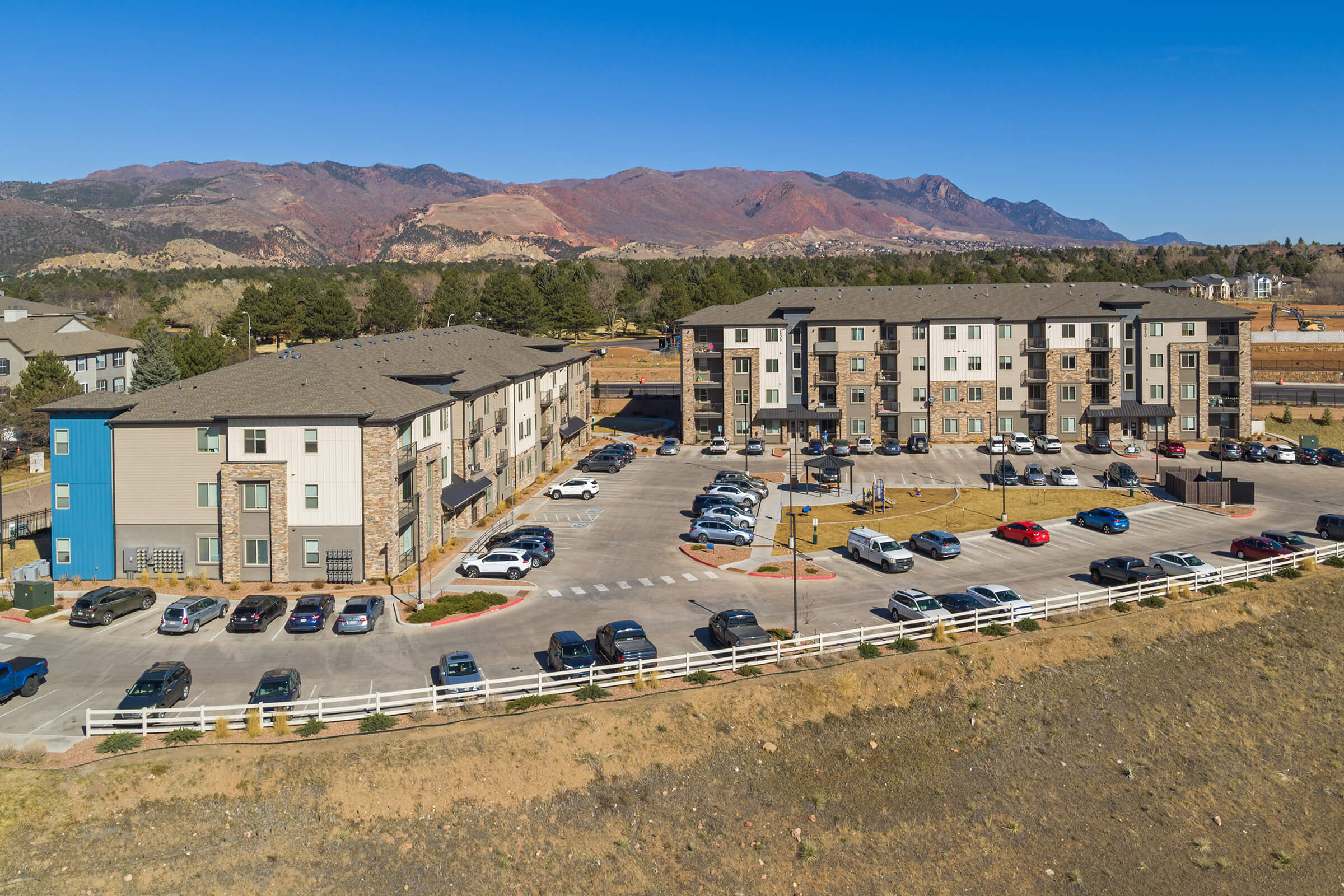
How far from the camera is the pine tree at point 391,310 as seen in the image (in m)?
133

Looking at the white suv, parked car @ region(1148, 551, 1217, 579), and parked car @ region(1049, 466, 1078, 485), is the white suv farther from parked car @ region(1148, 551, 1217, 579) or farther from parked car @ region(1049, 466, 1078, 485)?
parked car @ region(1148, 551, 1217, 579)

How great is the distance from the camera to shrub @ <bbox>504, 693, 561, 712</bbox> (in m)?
31.4

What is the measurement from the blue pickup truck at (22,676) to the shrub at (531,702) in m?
16.9

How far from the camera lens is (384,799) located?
27.5 m

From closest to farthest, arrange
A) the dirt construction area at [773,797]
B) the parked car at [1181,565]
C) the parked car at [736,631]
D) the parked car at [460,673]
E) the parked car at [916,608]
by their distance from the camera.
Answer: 1. the dirt construction area at [773,797]
2. the parked car at [460,673]
3. the parked car at [736,631]
4. the parked car at [916,608]
5. the parked car at [1181,565]

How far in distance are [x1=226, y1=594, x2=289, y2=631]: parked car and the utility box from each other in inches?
345

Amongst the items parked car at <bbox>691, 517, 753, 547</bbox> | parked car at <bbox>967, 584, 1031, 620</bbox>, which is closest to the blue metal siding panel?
parked car at <bbox>691, 517, 753, 547</bbox>

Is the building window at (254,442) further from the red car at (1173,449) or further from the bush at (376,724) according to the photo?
the red car at (1173,449)

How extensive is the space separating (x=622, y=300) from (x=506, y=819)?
152235 millimetres

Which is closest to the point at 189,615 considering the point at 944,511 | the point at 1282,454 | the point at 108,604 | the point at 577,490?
the point at 108,604

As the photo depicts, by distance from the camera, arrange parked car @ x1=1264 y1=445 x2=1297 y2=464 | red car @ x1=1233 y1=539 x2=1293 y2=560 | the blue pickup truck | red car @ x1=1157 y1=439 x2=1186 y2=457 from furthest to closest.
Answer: red car @ x1=1157 y1=439 x2=1186 y2=457
parked car @ x1=1264 y1=445 x2=1297 y2=464
red car @ x1=1233 y1=539 x2=1293 y2=560
the blue pickup truck

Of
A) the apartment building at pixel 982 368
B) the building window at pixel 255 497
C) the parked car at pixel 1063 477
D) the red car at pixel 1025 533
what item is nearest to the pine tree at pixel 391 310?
the apartment building at pixel 982 368

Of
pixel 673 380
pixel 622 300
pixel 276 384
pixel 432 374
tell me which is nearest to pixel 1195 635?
pixel 432 374

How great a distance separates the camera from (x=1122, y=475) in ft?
229
